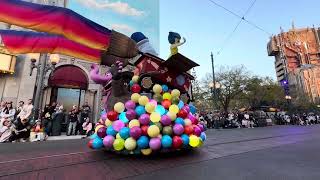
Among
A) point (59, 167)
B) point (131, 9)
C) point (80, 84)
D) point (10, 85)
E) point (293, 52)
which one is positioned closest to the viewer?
point (59, 167)

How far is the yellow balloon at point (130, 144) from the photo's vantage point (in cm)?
496

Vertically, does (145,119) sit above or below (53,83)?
below

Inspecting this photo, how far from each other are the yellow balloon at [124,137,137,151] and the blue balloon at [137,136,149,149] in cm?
9

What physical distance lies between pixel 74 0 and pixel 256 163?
18.5 meters

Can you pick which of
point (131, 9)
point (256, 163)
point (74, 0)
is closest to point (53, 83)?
point (74, 0)

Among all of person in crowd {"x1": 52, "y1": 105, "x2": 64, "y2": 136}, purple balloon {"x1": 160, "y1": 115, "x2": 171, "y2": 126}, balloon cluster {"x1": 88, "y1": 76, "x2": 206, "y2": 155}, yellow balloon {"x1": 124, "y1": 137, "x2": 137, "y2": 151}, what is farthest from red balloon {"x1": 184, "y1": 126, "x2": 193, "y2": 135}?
person in crowd {"x1": 52, "y1": 105, "x2": 64, "y2": 136}

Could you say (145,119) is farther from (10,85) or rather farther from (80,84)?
(10,85)

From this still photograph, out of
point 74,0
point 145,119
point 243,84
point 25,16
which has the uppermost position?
point 74,0

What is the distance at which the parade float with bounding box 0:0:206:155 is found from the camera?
3.90 metres

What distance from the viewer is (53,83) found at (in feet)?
52.4

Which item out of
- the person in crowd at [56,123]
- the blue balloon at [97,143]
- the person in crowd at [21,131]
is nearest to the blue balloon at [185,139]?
the blue balloon at [97,143]

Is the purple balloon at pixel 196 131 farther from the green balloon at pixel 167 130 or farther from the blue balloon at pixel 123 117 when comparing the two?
the blue balloon at pixel 123 117

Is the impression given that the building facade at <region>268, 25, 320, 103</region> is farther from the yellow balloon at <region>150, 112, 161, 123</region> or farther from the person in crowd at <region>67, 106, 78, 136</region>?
the yellow balloon at <region>150, 112, 161, 123</region>

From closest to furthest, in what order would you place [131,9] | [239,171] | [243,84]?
[239,171], [131,9], [243,84]
